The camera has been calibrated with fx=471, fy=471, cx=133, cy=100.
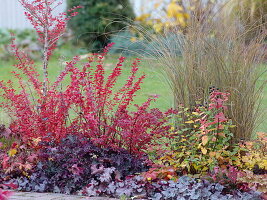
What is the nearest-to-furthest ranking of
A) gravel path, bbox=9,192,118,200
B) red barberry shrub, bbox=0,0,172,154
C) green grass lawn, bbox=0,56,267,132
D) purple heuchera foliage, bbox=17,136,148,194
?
gravel path, bbox=9,192,118,200 → purple heuchera foliage, bbox=17,136,148,194 → red barberry shrub, bbox=0,0,172,154 → green grass lawn, bbox=0,56,267,132

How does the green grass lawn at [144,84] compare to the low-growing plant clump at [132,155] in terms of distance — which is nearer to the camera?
the low-growing plant clump at [132,155]

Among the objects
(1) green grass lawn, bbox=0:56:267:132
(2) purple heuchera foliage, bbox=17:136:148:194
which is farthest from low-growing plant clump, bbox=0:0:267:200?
(1) green grass lawn, bbox=0:56:267:132

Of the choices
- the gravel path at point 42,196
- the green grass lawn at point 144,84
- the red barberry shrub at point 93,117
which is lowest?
the gravel path at point 42,196

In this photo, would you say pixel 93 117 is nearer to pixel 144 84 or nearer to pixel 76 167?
pixel 76 167

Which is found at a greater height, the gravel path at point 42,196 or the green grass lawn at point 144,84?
the green grass lawn at point 144,84

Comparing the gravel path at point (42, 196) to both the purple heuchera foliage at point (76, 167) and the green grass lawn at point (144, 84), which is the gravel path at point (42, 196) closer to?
the purple heuchera foliage at point (76, 167)

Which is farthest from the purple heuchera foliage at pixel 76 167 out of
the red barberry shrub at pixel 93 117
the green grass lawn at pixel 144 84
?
the green grass lawn at pixel 144 84

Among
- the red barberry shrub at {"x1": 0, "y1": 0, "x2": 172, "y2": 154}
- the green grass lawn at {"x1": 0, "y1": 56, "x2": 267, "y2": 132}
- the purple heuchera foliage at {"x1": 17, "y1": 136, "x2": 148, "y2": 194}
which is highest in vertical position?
the green grass lawn at {"x1": 0, "y1": 56, "x2": 267, "y2": 132}

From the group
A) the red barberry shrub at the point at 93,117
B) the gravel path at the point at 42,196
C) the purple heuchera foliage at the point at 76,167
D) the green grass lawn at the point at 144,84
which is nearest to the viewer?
the gravel path at the point at 42,196

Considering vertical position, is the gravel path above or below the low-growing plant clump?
below

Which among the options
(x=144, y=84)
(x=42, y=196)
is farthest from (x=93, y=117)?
(x=144, y=84)

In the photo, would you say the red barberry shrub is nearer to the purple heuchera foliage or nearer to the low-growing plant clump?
the low-growing plant clump

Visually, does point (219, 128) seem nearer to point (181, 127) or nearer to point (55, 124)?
point (181, 127)

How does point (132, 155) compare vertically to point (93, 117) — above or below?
below
